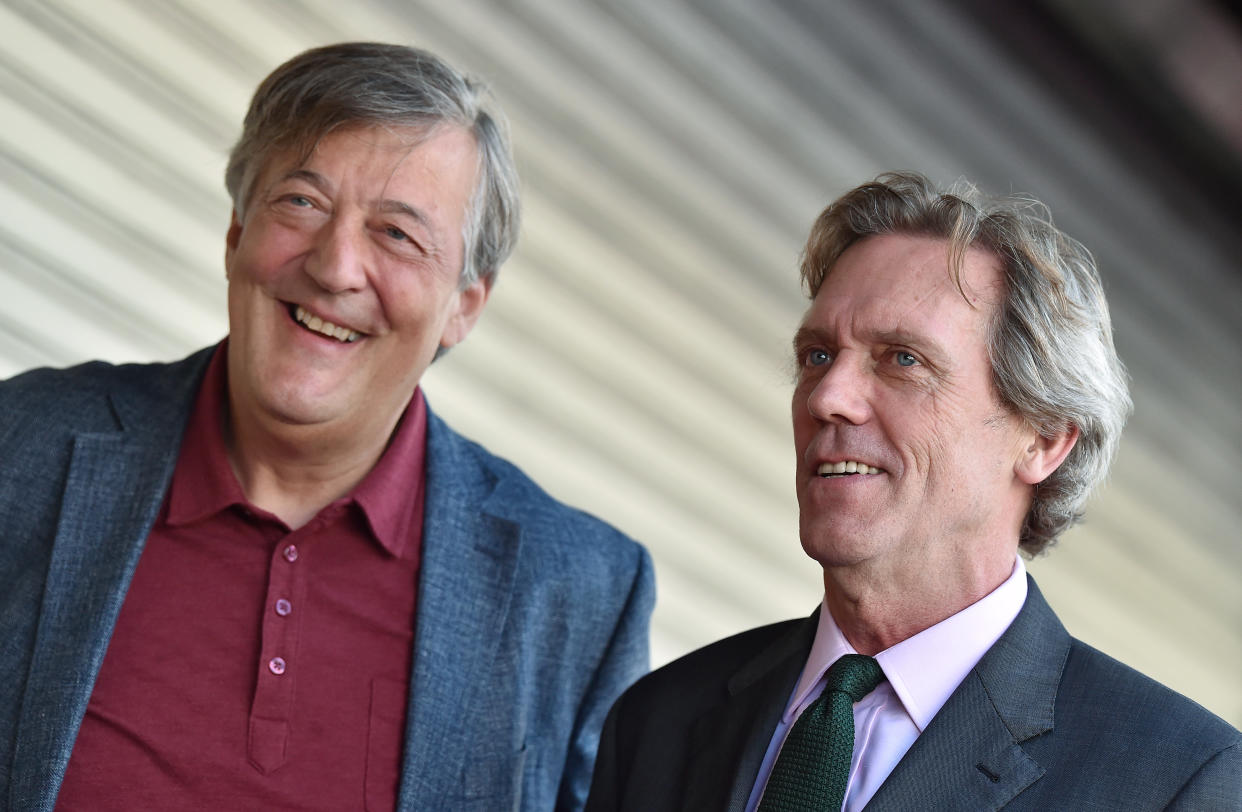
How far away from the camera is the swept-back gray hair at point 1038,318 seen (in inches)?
70.1

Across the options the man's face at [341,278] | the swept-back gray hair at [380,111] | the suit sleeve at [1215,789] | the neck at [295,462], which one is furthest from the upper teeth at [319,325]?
the suit sleeve at [1215,789]

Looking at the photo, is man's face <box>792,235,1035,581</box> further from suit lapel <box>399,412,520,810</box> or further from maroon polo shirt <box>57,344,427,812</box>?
maroon polo shirt <box>57,344,427,812</box>

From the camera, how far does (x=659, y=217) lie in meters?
3.72

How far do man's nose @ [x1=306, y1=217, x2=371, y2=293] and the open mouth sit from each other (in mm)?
825

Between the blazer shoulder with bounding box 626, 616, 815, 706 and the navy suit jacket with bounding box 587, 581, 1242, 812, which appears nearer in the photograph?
the navy suit jacket with bounding box 587, 581, 1242, 812

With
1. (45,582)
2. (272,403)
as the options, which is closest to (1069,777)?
(272,403)

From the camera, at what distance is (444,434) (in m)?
2.49

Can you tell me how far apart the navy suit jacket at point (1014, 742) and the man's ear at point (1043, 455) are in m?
0.15

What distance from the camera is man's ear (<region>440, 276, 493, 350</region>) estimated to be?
7.98 feet

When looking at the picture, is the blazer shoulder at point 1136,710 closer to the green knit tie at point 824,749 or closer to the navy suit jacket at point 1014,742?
the navy suit jacket at point 1014,742

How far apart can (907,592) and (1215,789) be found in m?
0.43

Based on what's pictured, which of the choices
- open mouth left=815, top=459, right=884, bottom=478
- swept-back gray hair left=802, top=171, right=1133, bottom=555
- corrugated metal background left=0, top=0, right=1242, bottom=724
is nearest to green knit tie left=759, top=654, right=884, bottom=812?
open mouth left=815, top=459, right=884, bottom=478

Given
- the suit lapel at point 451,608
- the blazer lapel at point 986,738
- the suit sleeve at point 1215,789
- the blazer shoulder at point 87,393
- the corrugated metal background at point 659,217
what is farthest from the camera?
the corrugated metal background at point 659,217

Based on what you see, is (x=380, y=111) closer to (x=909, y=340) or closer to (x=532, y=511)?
(x=532, y=511)
